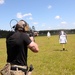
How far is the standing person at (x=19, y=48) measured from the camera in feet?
19.9

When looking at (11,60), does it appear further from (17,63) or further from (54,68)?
(54,68)

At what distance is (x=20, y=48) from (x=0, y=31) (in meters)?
97.5

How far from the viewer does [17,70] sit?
612cm

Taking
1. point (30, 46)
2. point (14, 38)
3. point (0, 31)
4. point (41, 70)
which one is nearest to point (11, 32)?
point (14, 38)

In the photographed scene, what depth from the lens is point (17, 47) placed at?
6.18m

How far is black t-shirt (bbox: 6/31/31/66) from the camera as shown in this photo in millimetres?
6066

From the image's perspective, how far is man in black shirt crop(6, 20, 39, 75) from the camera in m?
6.04

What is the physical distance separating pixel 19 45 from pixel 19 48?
8 centimetres

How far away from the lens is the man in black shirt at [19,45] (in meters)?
6.04

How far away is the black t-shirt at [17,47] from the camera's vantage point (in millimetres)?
6066

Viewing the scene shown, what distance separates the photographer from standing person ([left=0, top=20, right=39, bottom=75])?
605cm

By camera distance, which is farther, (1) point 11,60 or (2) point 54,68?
(2) point 54,68

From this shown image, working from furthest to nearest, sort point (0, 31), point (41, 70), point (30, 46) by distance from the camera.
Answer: point (0, 31)
point (41, 70)
point (30, 46)

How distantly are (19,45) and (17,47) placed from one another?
0.27 ft
